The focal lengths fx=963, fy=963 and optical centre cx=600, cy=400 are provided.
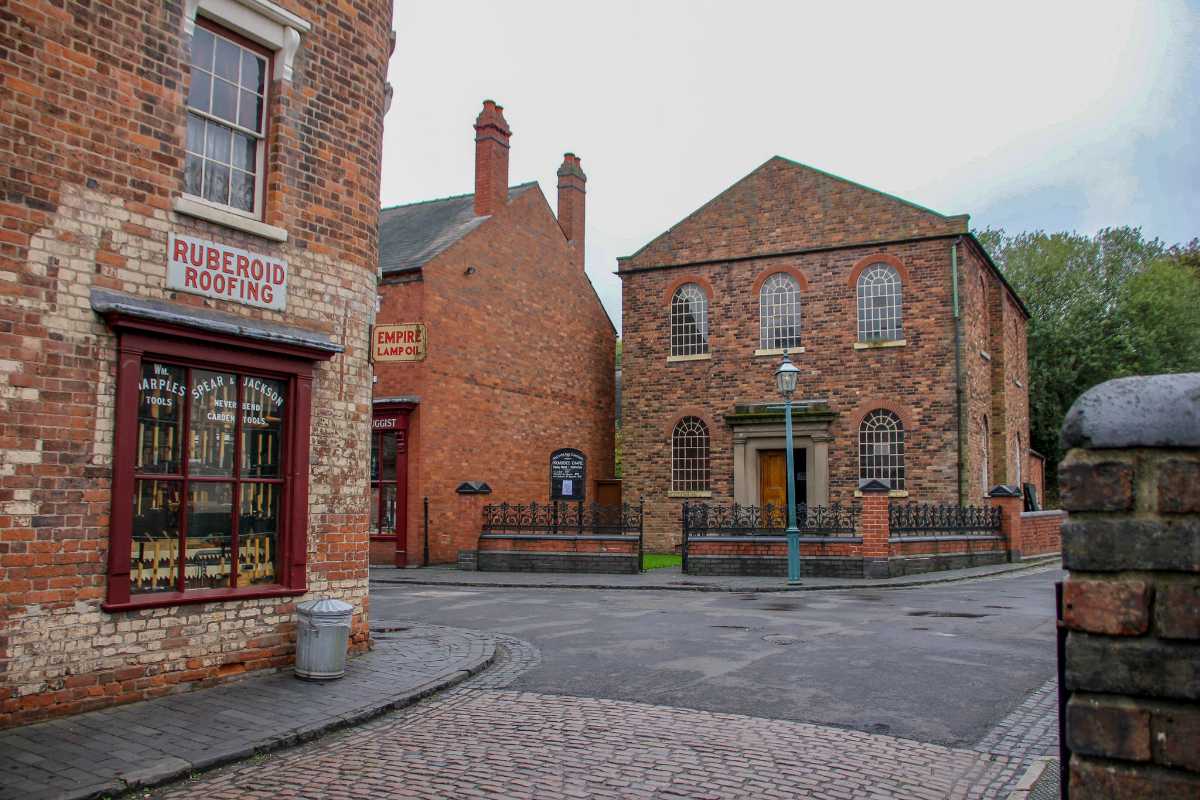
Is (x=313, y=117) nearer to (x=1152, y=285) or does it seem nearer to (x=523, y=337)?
(x=523, y=337)

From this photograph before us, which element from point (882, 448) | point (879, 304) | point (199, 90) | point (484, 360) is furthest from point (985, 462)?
point (199, 90)

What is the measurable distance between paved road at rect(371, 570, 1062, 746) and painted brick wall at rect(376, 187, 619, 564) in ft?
24.2

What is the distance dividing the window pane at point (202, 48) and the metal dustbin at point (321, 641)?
194 inches

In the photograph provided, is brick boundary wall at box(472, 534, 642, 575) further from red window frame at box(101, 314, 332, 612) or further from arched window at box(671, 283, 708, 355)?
red window frame at box(101, 314, 332, 612)

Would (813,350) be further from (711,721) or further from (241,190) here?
(711,721)

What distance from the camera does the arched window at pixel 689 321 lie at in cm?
2902

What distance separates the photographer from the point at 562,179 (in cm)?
3158

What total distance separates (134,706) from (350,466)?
3.04 metres

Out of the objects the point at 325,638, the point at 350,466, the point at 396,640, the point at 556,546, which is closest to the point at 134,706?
the point at 325,638

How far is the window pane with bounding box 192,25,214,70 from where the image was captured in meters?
8.52

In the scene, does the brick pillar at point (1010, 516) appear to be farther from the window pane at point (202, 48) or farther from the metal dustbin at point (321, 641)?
the window pane at point (202, 48)

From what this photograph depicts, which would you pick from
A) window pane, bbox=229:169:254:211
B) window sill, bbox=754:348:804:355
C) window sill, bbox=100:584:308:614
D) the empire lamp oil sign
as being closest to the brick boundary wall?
the empire lamp oil sign

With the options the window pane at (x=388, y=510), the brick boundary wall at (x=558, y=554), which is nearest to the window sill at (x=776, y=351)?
the brick boundary wall at (x=558, y=554)

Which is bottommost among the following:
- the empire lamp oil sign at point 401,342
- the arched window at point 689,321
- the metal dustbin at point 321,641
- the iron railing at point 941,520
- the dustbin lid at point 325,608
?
the metal dustbin at point 321,641
